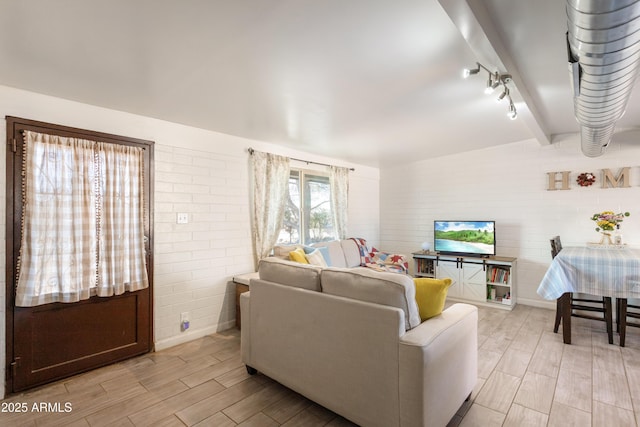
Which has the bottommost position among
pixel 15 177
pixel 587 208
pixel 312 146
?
pixel 587 208

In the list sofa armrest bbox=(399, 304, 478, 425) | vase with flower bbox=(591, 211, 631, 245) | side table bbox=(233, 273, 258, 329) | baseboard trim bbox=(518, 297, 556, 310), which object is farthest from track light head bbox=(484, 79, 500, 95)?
baseboard trim bbox=(518, 297, 556, 310)

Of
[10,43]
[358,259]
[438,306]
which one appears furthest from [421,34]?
[358,259]

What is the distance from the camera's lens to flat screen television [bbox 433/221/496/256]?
4.46 metres

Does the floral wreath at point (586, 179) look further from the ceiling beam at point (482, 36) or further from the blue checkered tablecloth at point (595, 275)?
the ceiling beam at point (482, 36)

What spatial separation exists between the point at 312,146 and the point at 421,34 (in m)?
2.68

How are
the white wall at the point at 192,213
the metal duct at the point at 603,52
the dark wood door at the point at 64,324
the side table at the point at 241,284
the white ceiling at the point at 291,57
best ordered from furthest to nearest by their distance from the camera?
the side table at the point at 241,284, the white wall at the point at 192,213, the dark wood door at the point at 64,324, the white ceiling at the point at 291,57, the metal duct at the point at 603,52

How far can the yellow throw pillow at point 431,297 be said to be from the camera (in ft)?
6.06

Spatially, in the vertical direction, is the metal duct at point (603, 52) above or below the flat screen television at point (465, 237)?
above

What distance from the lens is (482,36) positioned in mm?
1588

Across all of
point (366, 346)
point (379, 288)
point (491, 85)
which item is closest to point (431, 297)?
point (379, 288)

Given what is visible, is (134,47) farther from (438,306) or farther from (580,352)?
(580,352)

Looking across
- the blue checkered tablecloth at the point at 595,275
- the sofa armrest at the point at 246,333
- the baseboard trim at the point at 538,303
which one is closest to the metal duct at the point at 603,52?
the blue checkered tablecloth at the point at 595,275

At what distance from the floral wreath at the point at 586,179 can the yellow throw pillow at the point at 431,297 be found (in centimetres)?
346

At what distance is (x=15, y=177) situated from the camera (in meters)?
2.26
